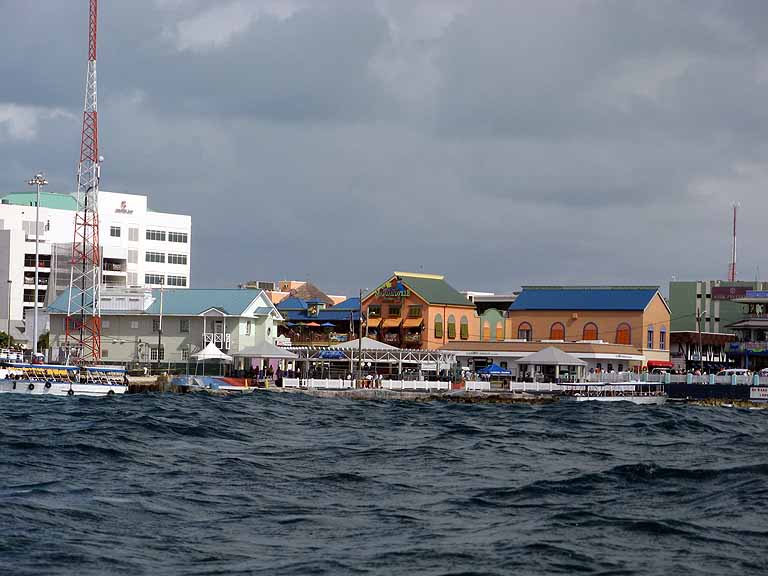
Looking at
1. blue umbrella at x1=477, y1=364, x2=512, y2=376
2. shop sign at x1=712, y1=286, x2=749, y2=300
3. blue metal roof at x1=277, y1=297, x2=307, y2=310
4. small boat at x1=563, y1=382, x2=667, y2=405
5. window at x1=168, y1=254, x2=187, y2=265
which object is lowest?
small boat at x1=563, y1=382, x2=667, y2=405

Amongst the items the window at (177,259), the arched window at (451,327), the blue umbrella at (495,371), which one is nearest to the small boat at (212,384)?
the blue umbrella at (495,371)

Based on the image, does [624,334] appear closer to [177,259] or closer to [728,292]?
[728,292]

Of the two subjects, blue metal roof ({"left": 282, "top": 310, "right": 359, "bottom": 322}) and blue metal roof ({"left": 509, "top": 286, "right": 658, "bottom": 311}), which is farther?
blue metal roof ({"left": 282, "top": 310, "right": 359, "bottom": 322})

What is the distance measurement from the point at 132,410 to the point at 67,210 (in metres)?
93.9

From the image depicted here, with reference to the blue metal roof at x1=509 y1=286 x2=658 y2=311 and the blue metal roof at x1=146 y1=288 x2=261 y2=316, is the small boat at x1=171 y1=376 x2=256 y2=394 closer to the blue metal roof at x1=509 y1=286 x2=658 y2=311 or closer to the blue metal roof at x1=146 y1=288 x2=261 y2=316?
the blue metal roof at x1=146 y1=288 x2=261 y2=316

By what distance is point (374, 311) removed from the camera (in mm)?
122000

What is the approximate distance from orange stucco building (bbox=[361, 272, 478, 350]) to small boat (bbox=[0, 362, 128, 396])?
3924 centimetres

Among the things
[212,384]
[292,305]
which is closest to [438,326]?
[292,305]

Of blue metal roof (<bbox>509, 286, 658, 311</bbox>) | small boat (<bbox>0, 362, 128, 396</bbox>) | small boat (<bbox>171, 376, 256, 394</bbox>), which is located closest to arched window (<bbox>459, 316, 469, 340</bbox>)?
blue metal roof (<bbox>509, 286, 658, 311</bbox>)

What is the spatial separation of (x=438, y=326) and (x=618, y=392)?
34528mm

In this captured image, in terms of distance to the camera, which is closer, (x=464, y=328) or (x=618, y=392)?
(x=618, y=392)

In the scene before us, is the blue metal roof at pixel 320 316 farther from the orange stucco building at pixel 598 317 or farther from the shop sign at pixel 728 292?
the shop sign at pixel 728 292

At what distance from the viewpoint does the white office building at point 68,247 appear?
137700 millimetres

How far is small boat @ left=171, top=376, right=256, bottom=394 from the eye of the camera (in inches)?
3435
